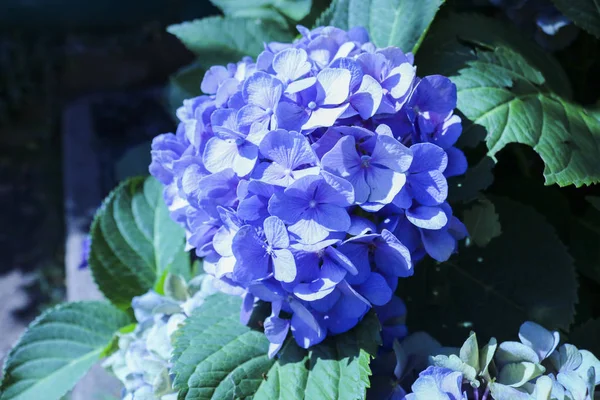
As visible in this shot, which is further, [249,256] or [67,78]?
[67,78]

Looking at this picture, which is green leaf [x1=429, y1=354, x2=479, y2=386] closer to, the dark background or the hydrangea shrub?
the hydrangea shrub

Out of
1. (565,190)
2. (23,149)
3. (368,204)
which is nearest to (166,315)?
(368,204)

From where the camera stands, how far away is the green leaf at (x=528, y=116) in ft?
3.34

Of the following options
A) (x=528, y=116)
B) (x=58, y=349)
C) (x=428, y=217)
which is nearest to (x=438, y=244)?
(x=428, y=217)

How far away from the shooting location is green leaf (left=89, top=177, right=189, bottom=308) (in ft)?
4.61

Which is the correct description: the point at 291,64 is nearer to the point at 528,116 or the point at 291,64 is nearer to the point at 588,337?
the point at 528,116

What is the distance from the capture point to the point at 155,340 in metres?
1.17

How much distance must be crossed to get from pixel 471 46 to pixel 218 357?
2.45 feet

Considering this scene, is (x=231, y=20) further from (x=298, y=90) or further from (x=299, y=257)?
(x=299, y=257)

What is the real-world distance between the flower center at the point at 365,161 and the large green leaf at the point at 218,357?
1.14 ft

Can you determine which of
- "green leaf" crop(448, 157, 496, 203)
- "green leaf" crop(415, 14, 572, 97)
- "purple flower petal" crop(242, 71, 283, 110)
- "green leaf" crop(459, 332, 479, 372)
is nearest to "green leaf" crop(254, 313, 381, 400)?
"green leaf" crop(459, 332, 479, 372)

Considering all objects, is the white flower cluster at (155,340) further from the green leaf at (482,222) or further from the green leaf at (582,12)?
the green leaf at (582,12)

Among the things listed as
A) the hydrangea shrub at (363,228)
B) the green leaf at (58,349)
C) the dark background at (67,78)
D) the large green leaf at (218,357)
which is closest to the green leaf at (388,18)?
the hydrangea shrub at (363,228)

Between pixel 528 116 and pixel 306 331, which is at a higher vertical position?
pixel 528 116
